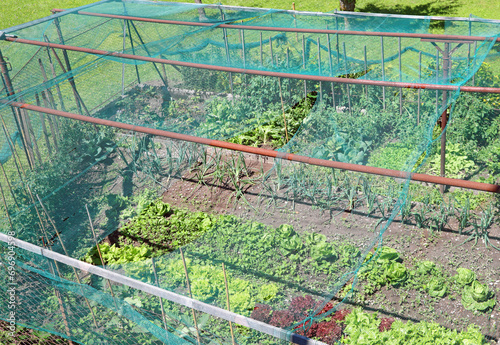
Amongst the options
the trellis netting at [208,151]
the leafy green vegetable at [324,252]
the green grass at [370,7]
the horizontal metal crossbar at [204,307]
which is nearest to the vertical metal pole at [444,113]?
the trellis netting at [208,151]

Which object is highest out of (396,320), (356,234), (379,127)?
(379,127)

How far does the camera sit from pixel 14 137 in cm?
513

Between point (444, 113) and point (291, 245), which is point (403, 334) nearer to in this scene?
point (291, 245)

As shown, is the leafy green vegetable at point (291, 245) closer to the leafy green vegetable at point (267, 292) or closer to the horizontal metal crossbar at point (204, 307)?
the leafy green vegetable at point (267, 292)

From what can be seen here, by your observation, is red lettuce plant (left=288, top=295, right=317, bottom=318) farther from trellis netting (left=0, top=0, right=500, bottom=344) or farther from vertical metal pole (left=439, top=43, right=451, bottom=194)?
vertical metal pole (left=439, top=43, right=451, bottom=194)

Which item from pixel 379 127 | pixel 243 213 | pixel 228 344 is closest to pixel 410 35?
pixel 379 127

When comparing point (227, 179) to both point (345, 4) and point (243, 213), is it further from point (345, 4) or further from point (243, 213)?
point (345, 4)

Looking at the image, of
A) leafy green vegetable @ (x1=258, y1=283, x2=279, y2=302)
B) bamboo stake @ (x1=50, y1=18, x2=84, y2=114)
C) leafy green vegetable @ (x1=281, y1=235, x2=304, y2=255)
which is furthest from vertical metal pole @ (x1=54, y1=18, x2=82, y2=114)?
leafy green vegetable @ (x1=258, y1=283, x2=279, y2=302)

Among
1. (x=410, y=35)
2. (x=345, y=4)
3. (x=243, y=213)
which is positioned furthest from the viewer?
(x=345, y=4)

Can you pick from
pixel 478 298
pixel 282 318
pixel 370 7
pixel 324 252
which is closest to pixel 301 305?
pixel 282 318

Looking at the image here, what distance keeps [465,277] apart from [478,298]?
20 centimetres

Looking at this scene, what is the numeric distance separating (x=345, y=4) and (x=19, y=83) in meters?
5.30

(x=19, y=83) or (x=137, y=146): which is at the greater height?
(x=19, y=83)

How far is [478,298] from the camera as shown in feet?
12.2
